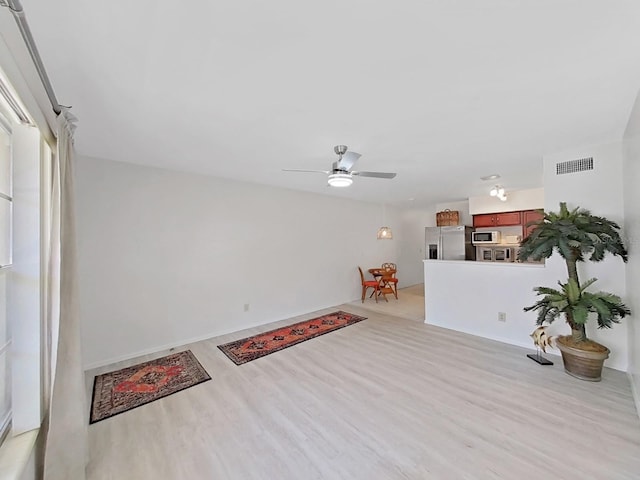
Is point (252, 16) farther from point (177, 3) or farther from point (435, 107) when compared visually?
point (435, 107)

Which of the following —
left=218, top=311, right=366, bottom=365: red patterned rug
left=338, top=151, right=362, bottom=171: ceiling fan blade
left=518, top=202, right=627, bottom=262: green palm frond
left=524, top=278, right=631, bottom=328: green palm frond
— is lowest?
left=218, top=311, right=366, bottom=365: red patterned rug

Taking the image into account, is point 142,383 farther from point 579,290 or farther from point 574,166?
point 574,166

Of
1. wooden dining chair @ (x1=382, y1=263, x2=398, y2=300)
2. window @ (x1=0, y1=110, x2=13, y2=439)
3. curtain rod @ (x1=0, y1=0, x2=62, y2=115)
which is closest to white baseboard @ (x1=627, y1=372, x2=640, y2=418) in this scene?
wooden dining chair @ (x1=382, y1=263, x2=398, y2=300)

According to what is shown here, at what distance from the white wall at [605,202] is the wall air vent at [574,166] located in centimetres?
4

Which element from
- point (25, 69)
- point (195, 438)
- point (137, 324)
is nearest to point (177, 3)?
point (25, 69)

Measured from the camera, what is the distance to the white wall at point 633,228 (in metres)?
2.12

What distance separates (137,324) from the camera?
3.35 m

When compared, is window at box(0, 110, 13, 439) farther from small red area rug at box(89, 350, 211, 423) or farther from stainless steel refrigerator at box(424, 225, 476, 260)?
stainless steel refrigerator at box(424, 225, 476, 260)

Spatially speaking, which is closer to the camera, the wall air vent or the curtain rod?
the curtain rod

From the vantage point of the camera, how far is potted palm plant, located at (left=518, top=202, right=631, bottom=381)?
2.49 metres

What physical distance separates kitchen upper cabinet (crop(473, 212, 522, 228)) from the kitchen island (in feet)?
8.60

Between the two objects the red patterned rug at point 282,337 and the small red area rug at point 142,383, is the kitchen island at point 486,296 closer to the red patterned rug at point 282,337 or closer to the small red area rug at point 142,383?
the red patterned rug at point 282,337

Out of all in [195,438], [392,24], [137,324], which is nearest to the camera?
[392,24]

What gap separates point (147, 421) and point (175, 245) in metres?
2.19
